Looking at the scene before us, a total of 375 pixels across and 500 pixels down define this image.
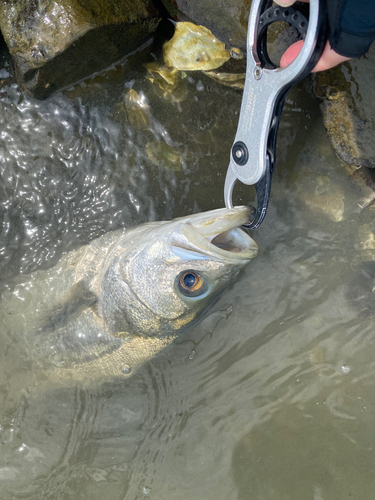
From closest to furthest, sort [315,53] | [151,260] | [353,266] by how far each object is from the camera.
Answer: [315,53] < [151,260] < [353,266]

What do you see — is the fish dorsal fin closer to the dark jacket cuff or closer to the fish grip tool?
the fish grip tool

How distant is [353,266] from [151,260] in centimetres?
170

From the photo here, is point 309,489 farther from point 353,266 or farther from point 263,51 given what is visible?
point 263,51

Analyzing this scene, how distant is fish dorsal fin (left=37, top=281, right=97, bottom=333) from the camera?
2.80 metres

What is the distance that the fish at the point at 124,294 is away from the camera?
7.32ft

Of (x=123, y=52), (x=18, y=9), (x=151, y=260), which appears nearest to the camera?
(x=151, y=260)

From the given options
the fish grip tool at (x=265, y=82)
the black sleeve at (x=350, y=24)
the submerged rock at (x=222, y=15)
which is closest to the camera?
the black sleeve at (x=350, y=24)

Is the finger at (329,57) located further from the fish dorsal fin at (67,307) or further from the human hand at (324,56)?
the fish dorsal fin at (67,307)

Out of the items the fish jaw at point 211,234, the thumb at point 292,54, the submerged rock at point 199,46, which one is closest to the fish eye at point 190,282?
the fish jaw at point 211,234

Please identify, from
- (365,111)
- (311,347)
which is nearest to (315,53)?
(365,111)

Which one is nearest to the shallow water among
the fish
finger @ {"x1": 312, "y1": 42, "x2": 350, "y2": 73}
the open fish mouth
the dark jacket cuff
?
the fish

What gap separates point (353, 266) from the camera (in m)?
3.05

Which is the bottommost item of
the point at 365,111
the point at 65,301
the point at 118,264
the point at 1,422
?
the point at 1,422

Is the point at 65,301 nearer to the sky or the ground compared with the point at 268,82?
nearer to the ground
